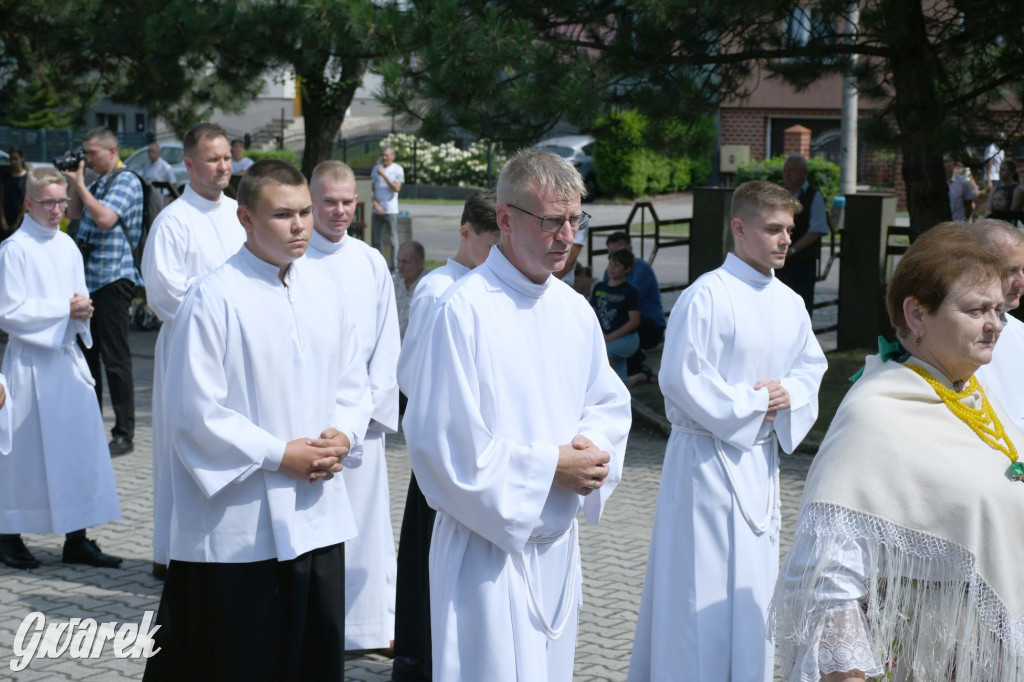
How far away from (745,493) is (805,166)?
6.81 m

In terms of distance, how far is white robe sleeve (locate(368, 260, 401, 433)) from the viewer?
5.78 m

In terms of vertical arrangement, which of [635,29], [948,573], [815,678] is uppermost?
[635,29]

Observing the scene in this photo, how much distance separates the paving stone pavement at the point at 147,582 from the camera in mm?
5469

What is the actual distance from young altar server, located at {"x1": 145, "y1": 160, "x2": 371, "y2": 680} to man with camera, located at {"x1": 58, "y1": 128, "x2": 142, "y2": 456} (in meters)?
4.67

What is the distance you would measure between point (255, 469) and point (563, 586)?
109 cm

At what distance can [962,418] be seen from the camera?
3.15 metres

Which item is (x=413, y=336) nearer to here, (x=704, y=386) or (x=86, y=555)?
(x=704, y=386)

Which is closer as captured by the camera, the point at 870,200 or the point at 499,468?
the point at 499,468

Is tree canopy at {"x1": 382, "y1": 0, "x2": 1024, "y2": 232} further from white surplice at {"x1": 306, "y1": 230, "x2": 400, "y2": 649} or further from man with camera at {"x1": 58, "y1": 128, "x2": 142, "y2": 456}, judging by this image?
white surplice at {"x1": 306, "y1": 230, "x2": 400, "y2": 649}

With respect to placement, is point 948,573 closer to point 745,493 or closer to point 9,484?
point 745,493

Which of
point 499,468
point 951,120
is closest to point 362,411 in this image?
point 499,468

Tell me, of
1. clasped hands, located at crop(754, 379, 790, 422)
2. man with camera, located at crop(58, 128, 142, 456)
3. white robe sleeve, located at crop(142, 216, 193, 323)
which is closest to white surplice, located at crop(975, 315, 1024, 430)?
clasped hands, located at crop(754, 379, 790, 422)

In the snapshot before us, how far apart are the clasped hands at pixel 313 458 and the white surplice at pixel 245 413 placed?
4cm

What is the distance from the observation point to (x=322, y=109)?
1628 centimetres
